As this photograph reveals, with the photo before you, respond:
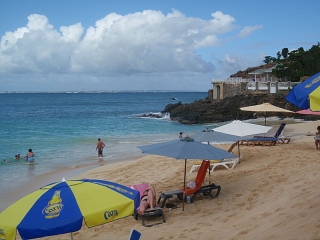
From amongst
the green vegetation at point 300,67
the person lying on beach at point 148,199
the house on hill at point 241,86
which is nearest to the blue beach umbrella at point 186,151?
the person lying on beach at point 148,199

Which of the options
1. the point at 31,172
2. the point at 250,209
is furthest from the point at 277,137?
the point at 31,172

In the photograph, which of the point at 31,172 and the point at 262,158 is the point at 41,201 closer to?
the point at 262,158

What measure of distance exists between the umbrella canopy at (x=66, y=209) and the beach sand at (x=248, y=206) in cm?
248

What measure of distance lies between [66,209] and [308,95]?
10.2 ft

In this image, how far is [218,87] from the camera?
1927 inches

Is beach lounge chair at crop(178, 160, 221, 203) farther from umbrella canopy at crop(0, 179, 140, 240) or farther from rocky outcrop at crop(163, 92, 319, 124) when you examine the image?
rocky outcrop at crop(163, 92, 319, 124)

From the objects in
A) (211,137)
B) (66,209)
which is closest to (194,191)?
(211,137)

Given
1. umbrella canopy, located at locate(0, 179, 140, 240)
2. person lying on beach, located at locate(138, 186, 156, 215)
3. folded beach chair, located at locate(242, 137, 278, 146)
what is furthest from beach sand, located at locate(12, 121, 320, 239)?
folded beach chair, located at locate(242, 137, 278, 146)

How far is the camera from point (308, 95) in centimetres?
392

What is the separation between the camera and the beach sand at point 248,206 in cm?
658

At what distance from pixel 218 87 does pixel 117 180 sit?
123 feet

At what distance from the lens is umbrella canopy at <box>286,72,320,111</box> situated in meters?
3.71

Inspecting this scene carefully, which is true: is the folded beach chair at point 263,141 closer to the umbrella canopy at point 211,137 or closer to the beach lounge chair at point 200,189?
the umbrella canopy at point 211,137

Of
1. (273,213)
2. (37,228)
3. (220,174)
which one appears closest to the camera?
(37,228)
